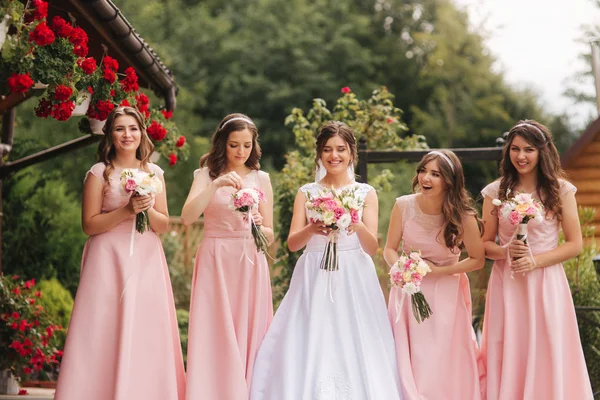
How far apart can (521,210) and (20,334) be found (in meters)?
5.56

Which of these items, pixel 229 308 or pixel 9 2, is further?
pixel 229 308

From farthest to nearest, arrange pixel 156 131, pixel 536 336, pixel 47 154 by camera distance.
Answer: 1. pixel 47 154
2. pixel 156 131
3. pixel 536 336

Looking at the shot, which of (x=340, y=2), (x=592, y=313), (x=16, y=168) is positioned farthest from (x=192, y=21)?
(x=592, y=313)

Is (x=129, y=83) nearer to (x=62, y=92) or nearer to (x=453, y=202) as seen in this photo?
(x=62, y=92)

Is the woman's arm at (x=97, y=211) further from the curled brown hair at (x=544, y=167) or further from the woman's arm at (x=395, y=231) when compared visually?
the curled brown hair at (x=544, y=167)

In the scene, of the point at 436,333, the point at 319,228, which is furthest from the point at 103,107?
the point at 436,333

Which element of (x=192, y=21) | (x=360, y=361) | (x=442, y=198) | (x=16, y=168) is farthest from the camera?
(x=192, y=21)

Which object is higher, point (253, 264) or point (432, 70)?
point (432, 70)

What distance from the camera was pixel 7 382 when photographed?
886 centimetres

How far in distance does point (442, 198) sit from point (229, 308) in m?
1.77

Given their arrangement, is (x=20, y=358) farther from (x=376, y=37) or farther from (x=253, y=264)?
(x=376, y=37)

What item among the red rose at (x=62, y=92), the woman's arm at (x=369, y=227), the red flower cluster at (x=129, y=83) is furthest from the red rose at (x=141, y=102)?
the woman's arm at (x=369, y=227)

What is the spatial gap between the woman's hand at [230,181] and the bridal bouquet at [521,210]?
5.85 ft

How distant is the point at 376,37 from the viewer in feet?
91.1
